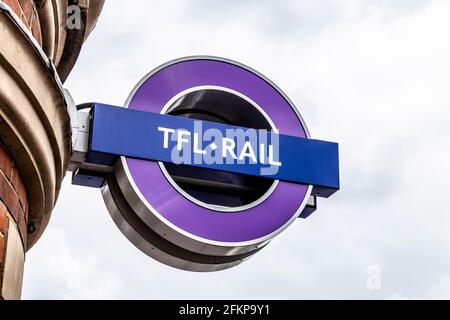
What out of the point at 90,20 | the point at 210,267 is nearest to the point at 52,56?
the point at 90,20

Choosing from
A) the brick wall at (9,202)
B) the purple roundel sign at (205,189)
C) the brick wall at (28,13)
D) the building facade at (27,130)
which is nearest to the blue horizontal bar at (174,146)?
the purple roundel sign at (205,189)

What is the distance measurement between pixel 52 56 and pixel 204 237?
1772 mm

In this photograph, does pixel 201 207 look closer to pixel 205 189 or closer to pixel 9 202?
pixel 205 189

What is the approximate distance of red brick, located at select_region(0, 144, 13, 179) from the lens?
117 inches

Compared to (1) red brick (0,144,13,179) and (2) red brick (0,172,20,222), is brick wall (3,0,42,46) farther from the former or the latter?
(2) red brick (0,172,20,222)

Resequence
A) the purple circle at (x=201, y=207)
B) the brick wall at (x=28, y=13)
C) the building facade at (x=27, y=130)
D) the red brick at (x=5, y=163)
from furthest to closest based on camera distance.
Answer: the purple circle at (x=201, y=207)
the brick wall at (x=28, y=13)
the red brick at (x=5, y=163)
the building facade at (x=27, y=130)

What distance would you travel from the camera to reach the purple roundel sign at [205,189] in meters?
5.08

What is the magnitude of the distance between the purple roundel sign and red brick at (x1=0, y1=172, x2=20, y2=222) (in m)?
1.94

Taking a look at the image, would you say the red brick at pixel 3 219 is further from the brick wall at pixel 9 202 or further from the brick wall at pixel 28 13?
the brick wall at pixel 28 13

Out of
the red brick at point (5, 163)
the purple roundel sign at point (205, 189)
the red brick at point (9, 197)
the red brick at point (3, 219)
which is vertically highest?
the purple roundel sign at point (205, 189)

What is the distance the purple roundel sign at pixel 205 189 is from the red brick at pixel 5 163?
1.98 metres
